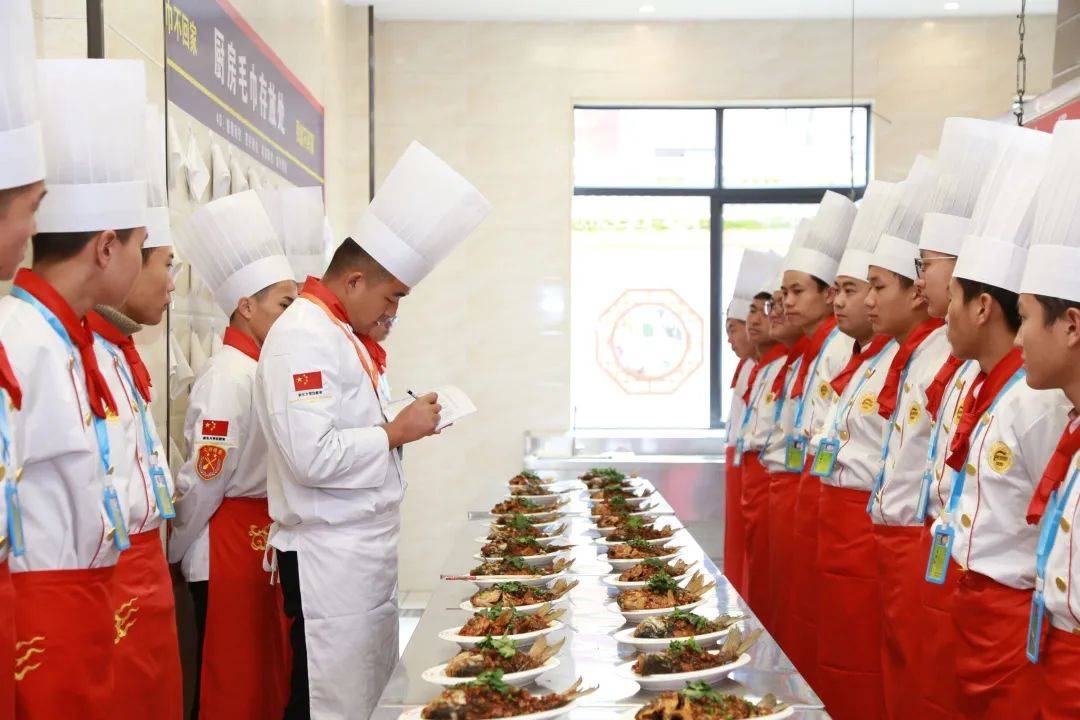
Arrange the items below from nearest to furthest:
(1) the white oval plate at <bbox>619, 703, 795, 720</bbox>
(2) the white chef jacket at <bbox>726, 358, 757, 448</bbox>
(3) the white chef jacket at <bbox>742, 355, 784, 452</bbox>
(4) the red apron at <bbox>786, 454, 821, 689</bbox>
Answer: (1) the white oval plate at <bbox>619, 703, 795, 720</bbox>
(4) the red apron at <bbox>786, 454, 821, 689</bbox>
(3) the white chef jacket at <bbox>742, 355, 784, 452</bbox>
(2) the white chef jacket at <bbox>726, 358, 757, 448</bbox>

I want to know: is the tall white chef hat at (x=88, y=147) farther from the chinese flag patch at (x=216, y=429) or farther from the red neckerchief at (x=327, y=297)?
the chinese flag patch at (x=216, y=429)

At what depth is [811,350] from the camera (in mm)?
4410

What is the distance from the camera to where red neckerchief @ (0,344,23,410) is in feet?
5.68

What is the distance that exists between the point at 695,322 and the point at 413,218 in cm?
479

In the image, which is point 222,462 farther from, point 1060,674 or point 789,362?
point 789,362

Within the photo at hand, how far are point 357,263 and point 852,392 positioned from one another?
1.73 metres

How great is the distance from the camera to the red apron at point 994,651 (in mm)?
2082

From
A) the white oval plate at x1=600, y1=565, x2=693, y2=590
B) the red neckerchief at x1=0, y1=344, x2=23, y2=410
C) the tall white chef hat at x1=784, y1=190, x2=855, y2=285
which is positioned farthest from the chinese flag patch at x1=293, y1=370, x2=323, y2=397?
the tall white chef hat at x1=784, y1=190, x2=855, y2=285

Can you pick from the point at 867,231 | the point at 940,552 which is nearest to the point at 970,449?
the point at 940,552

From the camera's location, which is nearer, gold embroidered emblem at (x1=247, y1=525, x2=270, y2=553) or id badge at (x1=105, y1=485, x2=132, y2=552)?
id badge at (x1=105, y1=485, x2=132, y2=552)

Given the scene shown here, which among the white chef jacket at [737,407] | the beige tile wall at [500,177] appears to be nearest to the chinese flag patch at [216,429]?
the white chef jacket at [737,407]

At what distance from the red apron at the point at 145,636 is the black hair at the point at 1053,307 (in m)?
1.82

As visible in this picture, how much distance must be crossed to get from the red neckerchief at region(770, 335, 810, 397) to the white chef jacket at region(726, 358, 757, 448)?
2.87 feet

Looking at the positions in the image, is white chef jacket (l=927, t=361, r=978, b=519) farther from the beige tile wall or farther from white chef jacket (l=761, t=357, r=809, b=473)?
the beige tile wall
